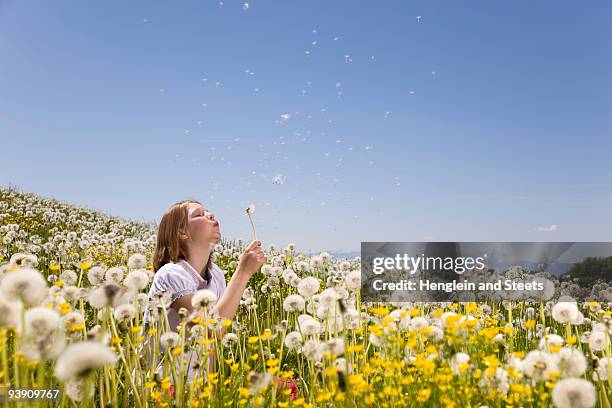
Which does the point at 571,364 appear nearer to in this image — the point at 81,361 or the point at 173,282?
the point at 81,361

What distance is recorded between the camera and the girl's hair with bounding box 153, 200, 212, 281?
19.8 ft

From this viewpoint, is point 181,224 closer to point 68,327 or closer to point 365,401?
point 68,327

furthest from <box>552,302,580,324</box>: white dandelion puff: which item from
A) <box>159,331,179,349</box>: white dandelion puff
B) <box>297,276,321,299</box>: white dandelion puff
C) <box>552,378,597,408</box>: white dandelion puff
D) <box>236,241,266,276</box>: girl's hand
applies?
<box>236,241,266,276</box>: girl's hand

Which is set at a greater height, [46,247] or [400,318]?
[46,247]

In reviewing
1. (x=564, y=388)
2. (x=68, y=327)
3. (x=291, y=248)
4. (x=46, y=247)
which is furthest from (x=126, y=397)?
(x=46, y=247)

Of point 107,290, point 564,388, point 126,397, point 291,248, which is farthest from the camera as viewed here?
point 291,248

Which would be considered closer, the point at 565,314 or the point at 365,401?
the point at 365,401

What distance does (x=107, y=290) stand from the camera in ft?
8.60

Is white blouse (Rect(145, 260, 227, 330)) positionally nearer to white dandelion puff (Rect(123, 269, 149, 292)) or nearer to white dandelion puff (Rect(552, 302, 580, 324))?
white dandelion puff (Rect(123, 269, 149, 292))

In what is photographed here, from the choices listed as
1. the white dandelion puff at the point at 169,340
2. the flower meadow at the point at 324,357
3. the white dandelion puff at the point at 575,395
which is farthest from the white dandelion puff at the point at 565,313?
the white dandelion puff at the point at 169,340

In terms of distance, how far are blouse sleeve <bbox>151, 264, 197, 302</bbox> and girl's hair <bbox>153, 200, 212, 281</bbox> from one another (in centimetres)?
52

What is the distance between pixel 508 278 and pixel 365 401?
5500 millimetres

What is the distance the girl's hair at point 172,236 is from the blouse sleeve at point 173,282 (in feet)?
1.70

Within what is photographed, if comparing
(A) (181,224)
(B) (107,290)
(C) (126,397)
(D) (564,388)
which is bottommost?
(C) (126,397)
